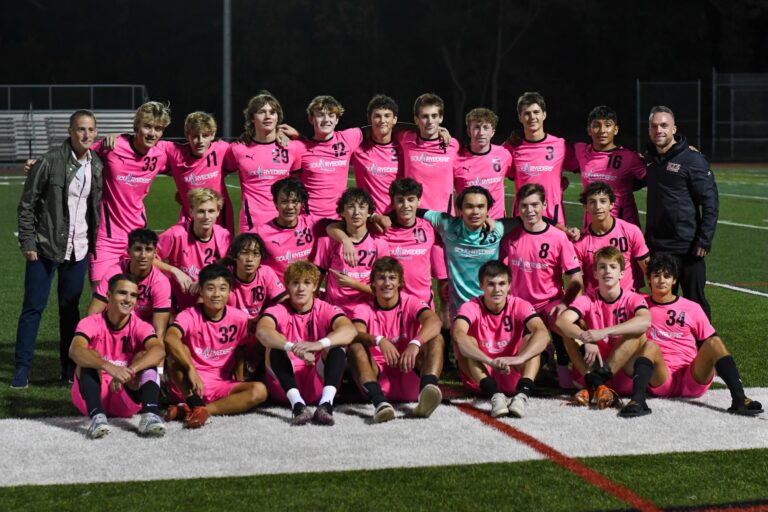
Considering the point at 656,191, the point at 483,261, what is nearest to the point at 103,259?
the point at 483,261

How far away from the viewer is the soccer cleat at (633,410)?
6352mm

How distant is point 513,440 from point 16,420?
2.96 meters

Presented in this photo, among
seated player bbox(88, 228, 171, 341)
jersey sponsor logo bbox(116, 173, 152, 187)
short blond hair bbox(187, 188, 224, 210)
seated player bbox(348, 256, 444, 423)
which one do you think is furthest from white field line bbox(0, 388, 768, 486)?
jersey sponsor logo bbox(116, 173, 152, 187)

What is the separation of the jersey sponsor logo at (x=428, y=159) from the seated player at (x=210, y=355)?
2.11 metres

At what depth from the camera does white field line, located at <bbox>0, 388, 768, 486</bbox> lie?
17.6 feet

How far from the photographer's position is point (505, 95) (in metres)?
47.2

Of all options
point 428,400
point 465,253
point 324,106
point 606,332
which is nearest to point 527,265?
point 465,253

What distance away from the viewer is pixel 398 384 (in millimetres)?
6859

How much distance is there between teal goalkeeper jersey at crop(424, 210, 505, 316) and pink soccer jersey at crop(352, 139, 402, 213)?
0.76 meters

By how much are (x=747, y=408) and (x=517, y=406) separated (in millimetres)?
1404

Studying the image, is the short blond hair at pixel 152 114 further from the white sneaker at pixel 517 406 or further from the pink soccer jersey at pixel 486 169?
the white sneaker at pixel 517 406

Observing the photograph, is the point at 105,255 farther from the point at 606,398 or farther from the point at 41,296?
the point at 606,398

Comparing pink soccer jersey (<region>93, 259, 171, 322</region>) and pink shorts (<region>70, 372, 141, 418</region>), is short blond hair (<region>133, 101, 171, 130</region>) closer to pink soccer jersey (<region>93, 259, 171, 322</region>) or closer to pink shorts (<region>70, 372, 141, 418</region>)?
pink soccer jersey (<region>93, 259, 171, 322</region>)

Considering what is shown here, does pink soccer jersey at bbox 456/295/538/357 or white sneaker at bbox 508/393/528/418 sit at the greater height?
pink soccer jersey at bbox 456/295/538/357
